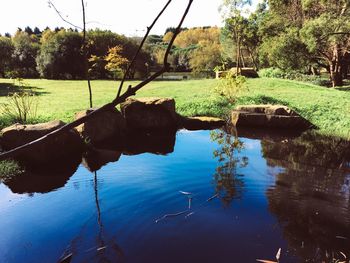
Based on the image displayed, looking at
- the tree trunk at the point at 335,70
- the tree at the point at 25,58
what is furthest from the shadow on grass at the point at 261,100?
the tree at the point at 25,58

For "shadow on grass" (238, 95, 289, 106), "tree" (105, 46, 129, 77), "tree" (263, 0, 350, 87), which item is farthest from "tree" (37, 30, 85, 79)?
"shadow on grass" (238, 95, 289, 106)

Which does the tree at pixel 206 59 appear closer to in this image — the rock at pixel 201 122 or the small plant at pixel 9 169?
the rock at pixel 201 122

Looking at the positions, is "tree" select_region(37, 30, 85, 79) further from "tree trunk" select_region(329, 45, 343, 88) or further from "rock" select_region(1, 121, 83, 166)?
"rock" select_region(1, 121, 83, 166)

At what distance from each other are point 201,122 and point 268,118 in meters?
2.52

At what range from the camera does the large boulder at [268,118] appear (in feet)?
41.4

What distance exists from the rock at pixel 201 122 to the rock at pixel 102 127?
2588mm

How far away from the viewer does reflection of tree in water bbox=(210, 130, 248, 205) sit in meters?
6.91

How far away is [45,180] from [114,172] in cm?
154

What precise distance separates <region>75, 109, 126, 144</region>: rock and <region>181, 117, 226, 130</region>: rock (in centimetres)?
259

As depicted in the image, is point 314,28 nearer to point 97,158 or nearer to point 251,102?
point 251,102

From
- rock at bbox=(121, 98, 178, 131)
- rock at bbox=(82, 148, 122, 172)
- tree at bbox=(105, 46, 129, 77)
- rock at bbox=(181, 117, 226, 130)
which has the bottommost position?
rock at bbox=(82, 148, 122, 172)

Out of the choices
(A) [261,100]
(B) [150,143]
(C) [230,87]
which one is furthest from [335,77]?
(B) [150,143]

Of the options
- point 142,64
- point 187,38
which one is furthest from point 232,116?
point 187,38

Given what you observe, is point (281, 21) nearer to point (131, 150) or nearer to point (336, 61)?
point (336, 61)
